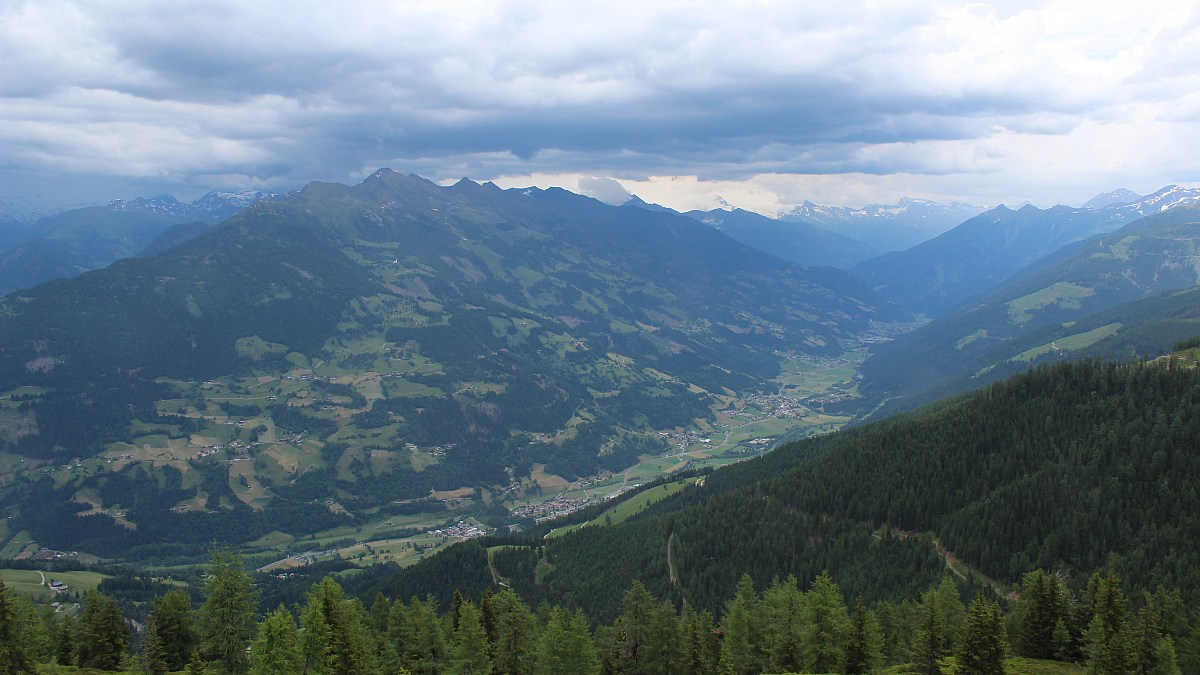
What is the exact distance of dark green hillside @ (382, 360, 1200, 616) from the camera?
11119 centimetres

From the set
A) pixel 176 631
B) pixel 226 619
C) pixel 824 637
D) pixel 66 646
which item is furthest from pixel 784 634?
pixel 66 646

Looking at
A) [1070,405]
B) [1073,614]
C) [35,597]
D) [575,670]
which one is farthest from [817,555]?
[35,597]

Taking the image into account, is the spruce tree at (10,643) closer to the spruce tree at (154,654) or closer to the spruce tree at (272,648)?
the spruce tree at (154,654)

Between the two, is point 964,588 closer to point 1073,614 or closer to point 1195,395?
point 1073,614

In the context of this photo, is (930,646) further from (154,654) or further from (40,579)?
(40,579)

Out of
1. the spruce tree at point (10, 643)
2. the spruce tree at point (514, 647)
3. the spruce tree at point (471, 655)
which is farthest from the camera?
the spruce tree at point (514, 647)

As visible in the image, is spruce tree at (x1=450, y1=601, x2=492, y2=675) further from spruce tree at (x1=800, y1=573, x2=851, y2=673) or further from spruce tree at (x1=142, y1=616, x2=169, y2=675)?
spruce tree at (x1=800, y1=573, x2=851, y2=673)

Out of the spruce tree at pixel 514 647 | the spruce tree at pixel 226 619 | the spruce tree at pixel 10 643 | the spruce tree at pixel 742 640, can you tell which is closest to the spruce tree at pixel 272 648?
the spruce tree at pixel 226 619

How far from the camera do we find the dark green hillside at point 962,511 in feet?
365

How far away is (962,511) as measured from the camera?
128m

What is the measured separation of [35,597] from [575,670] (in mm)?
153099

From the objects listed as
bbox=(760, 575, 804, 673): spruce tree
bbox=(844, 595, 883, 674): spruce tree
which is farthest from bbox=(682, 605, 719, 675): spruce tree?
bbox=(844, 595, 883, 674): spruce tree

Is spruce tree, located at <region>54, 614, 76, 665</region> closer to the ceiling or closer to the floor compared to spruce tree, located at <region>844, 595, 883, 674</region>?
closer to the ceiling

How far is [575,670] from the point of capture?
224 ft
